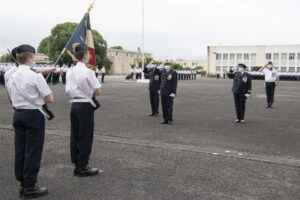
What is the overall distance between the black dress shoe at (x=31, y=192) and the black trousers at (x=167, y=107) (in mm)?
5762

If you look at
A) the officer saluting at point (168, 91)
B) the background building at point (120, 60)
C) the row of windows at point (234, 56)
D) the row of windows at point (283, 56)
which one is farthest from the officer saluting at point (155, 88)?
the background building at point (120, 60)

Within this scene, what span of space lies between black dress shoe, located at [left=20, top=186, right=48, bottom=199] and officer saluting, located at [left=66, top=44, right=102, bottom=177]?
81 cm

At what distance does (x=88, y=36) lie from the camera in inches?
283

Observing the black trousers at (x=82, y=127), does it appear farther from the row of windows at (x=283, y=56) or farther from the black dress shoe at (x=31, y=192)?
the row of windows at (x=283, y=56)

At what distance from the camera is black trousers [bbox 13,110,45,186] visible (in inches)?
160

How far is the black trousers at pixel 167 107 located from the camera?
9.61 m

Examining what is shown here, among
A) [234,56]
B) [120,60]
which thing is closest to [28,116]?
[234,56]

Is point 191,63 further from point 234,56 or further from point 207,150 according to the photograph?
point 207,150

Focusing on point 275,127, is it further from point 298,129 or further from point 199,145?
point 199,145

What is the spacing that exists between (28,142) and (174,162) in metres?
2.55

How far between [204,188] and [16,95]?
2.76 metres

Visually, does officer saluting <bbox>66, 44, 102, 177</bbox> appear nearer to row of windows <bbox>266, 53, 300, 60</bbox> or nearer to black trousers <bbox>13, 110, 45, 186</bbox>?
black trousers <bbox>13, 110, 45, 186</bbox>

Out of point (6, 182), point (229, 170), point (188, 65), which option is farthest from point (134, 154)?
point (188, 65)

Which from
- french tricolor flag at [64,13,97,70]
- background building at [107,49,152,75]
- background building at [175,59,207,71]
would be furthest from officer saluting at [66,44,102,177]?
background building at [175,59,207,71]
